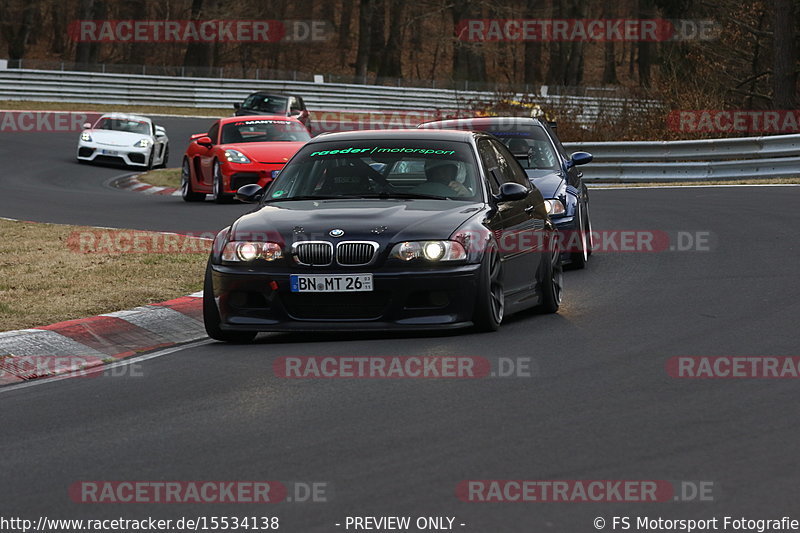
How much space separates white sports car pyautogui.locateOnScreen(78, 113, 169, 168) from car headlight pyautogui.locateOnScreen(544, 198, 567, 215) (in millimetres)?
21003

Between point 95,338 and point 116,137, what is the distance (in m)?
24.5

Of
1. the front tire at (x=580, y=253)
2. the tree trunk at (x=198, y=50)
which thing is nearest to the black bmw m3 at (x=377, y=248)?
the front tire at (x=580, y=253)

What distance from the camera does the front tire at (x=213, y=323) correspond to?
9703 millimetres

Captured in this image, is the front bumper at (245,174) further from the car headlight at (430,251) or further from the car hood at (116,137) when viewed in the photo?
the car headlight at (430,251)

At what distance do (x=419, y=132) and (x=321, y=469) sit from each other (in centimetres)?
548

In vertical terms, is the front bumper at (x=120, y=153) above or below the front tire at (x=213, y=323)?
below

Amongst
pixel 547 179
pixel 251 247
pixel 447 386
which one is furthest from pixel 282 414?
pixel 547 179

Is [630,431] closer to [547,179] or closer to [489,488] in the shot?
[489,488]

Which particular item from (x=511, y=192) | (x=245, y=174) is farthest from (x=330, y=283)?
(x=245, y=174)

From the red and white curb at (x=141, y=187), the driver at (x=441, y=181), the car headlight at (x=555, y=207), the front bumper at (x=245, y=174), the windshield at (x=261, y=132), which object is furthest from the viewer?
the red and white curb at (x=141, y=187)

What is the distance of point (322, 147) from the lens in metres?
10.9

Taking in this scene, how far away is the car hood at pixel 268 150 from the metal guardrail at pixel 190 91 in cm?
2917

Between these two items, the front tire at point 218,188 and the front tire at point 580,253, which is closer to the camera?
the front tire at point 580,253

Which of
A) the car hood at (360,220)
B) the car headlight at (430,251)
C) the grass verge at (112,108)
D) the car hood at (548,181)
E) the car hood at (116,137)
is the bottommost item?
the grass verge at (112,108)
